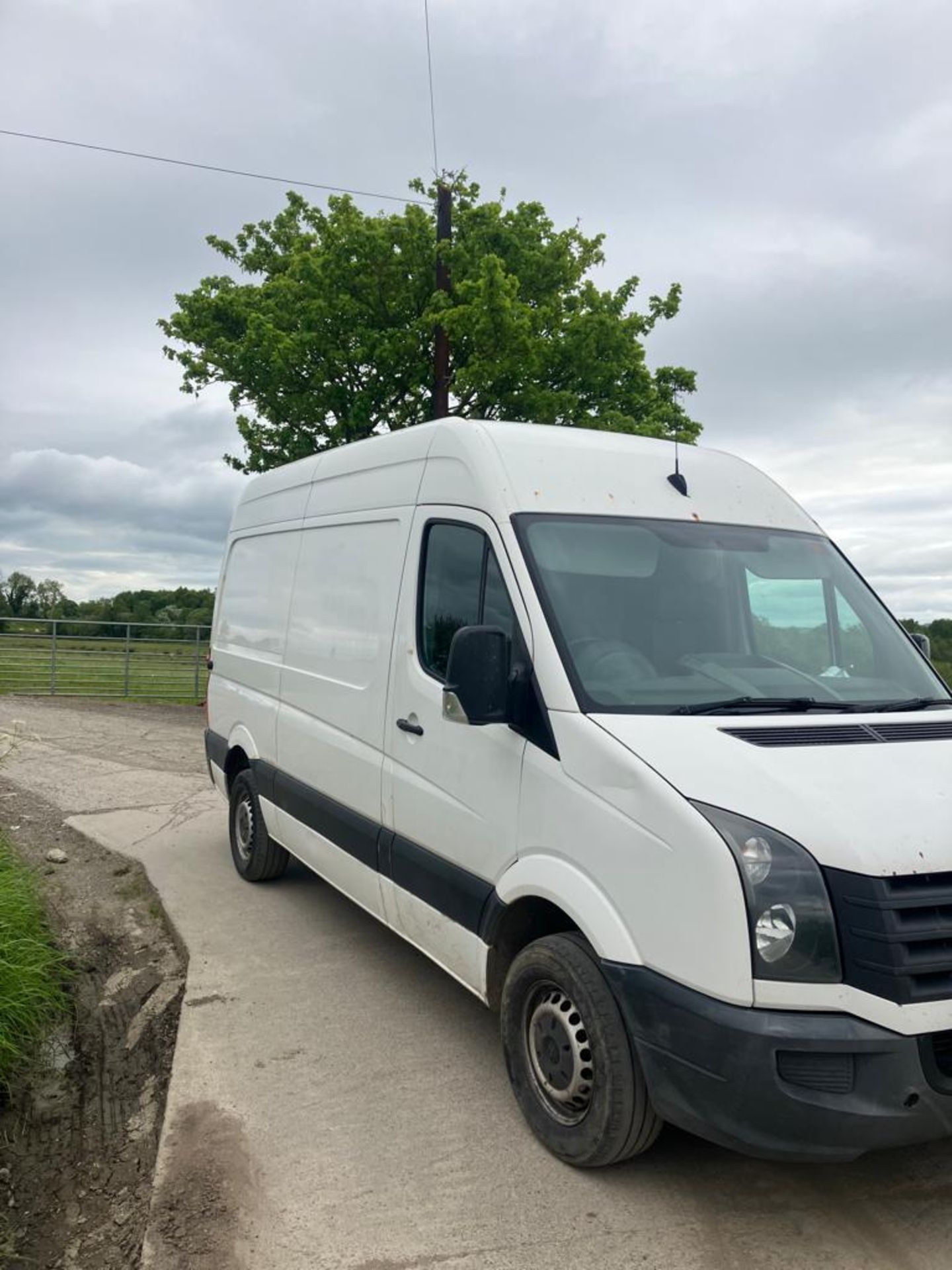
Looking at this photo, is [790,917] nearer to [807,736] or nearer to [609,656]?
[807,736]

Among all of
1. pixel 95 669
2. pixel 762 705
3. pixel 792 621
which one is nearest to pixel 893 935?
pixel 762 705

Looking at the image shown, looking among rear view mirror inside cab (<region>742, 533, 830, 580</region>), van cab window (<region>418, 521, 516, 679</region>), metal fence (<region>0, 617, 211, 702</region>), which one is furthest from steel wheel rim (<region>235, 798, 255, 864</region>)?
metal fence (<region>0, 617, 211, 702</region>)

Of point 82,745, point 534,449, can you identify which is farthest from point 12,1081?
point 82,745

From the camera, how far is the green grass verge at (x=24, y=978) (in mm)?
4324

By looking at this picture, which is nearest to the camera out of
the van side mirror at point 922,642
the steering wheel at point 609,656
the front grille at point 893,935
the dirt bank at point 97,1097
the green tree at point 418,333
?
the front grille at point 893,935

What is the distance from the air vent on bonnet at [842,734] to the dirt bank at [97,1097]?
236 cm

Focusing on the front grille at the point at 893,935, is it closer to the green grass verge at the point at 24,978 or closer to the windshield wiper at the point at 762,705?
the windshield wiper at the point at 762,705

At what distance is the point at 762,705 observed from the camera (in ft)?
11.0

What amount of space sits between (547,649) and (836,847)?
1.16 m

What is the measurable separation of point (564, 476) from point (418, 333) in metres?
12.4

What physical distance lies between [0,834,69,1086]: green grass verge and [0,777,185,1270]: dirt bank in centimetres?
9

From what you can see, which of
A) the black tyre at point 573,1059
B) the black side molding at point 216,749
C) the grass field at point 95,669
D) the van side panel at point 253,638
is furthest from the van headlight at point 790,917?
the grass field at point 95,669

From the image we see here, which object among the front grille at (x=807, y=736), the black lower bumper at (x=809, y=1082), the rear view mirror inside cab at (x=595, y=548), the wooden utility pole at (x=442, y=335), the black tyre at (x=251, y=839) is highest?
the wooden utility pole at (x=442, y=335)

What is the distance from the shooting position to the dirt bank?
3135 mm
